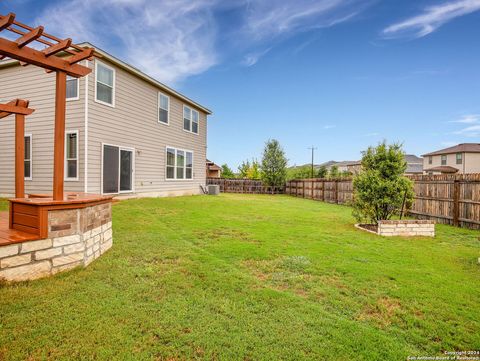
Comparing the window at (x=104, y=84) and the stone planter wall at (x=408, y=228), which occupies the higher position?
the window at (x=104, y=84)

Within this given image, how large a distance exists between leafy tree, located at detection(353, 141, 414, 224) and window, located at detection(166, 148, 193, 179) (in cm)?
987

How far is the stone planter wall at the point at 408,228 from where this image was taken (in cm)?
701

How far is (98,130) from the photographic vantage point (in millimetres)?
9734

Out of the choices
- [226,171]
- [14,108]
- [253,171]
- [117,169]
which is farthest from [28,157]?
[226,171]

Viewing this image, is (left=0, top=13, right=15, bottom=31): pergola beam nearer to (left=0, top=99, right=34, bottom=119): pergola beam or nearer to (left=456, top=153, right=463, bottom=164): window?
(left=0, top=99, right=34, bottom=119): pergola beam

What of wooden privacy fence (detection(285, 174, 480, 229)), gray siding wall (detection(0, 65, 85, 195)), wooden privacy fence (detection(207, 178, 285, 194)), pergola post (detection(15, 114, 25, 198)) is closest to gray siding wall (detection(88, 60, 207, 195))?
gray siding wall (detection(0, 65, 85, 195))

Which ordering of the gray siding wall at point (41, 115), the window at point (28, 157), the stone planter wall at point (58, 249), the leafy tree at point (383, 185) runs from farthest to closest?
the window at point (28, 157) < the gray siding wall at point (41, 115) < the leafy tree at point (383, 185) < the stone planter wall at point (58, 249)

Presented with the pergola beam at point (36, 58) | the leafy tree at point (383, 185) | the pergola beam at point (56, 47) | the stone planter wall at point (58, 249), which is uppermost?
the pergola beam at point (56, 47)

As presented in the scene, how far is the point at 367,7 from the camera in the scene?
36.1 feet

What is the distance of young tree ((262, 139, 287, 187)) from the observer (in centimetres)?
2503

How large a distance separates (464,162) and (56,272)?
43.8 meters

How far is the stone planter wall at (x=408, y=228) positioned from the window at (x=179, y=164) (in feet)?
35.4

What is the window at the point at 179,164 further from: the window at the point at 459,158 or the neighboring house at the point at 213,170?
the window at the point at 459,158

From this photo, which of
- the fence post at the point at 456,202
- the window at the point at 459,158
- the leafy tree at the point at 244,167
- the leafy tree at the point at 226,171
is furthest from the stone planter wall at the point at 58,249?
the window at the point at 459,158
